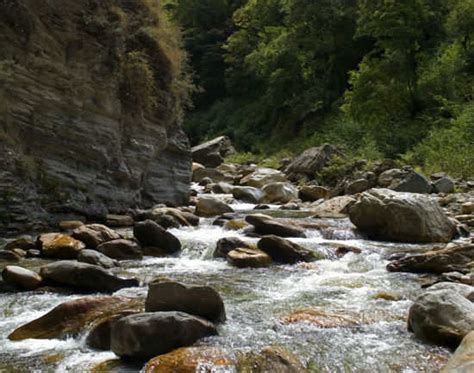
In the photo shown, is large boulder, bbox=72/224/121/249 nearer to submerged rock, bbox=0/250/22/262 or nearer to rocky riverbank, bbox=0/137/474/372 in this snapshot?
rocky riverbank, bbox=0/137/474/372

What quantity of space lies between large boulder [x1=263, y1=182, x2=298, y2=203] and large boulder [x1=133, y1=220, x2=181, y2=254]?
8.03m

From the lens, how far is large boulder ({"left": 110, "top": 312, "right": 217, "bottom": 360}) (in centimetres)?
482

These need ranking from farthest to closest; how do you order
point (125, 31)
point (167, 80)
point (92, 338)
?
point (167, 80) < point (125, 31) < point (92, 338)

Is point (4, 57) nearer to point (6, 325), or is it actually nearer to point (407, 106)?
point (6, 325)

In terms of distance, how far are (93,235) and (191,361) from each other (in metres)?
5.44

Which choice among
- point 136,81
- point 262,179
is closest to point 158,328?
point 136,81

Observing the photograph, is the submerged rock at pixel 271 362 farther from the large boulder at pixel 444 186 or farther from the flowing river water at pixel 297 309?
the large boulder at pixel 444 186

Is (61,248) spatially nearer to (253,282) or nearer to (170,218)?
(253,282)

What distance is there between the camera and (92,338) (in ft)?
17.3

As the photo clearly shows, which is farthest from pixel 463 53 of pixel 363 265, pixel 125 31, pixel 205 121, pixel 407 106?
pixel 205 121

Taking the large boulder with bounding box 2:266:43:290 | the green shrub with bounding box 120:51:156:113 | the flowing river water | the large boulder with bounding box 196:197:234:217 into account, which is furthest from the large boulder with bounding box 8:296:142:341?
the green shrub with bounding box 120:51:156:113

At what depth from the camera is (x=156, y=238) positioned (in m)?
9.82

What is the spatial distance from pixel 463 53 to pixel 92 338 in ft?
71.1

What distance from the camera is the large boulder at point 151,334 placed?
4816 millimetres
